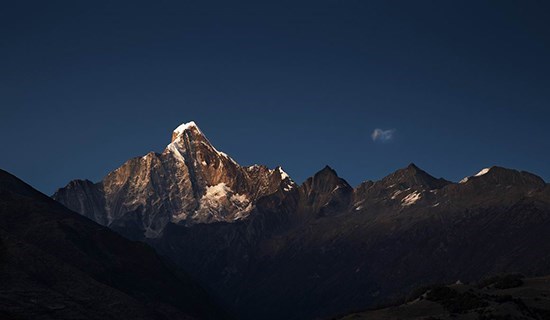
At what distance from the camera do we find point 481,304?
11588cm

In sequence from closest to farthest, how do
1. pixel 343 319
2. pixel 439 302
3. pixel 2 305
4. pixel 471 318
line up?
pixel 471 318, pixel 439 302, pixel 343 319, pixel 2 305

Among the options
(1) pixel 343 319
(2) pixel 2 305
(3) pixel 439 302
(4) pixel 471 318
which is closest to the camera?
(4) pixel 471 318

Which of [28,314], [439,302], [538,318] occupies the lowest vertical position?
[538,318]

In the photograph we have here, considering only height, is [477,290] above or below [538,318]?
above

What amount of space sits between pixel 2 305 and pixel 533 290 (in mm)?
135662

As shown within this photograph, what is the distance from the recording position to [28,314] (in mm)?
199500

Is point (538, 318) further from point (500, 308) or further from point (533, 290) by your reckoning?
point (533, 290)

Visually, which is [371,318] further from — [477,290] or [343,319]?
[477,290]

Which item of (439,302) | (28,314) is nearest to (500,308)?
(439,302)

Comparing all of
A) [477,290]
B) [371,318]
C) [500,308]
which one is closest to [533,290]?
[477,290]

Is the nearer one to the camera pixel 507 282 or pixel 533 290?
pixel 533 290

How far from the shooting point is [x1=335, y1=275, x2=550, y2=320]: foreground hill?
370 feet

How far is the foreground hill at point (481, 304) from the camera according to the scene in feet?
370

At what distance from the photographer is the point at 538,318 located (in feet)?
371
